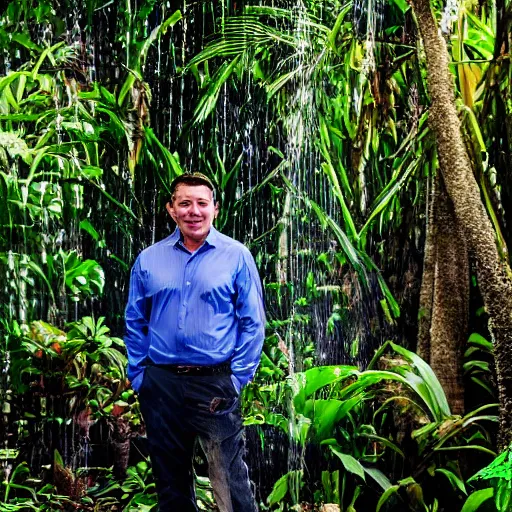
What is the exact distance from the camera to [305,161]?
3.23 metres

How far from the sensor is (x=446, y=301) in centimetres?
301

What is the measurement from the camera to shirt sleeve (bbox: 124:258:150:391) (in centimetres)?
241

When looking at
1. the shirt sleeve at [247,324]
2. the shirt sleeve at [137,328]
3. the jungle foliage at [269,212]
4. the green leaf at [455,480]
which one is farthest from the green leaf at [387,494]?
the shirt sleeve at [137,328]

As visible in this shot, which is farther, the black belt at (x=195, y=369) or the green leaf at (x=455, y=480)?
the green leaf at (x=455, y=480)

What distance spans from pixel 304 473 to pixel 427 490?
0.44 metres

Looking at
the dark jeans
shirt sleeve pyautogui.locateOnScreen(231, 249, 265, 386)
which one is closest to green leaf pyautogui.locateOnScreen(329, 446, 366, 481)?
the dark jeans

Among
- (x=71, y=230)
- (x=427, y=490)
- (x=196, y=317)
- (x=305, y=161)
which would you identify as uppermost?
(x=305, y=161)

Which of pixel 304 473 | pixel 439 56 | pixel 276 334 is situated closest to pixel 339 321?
pixel 276 334

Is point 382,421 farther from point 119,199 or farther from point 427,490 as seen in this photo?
point 119,199

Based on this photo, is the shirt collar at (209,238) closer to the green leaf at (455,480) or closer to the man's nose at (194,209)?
the man's nose at (194,209)

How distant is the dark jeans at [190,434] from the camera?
7.75 ft

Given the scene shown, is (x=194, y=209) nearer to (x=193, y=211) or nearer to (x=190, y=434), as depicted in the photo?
(x=193, y=211)

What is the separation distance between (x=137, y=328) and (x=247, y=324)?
0.33 meters

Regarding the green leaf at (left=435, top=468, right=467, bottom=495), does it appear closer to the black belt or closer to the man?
the man
